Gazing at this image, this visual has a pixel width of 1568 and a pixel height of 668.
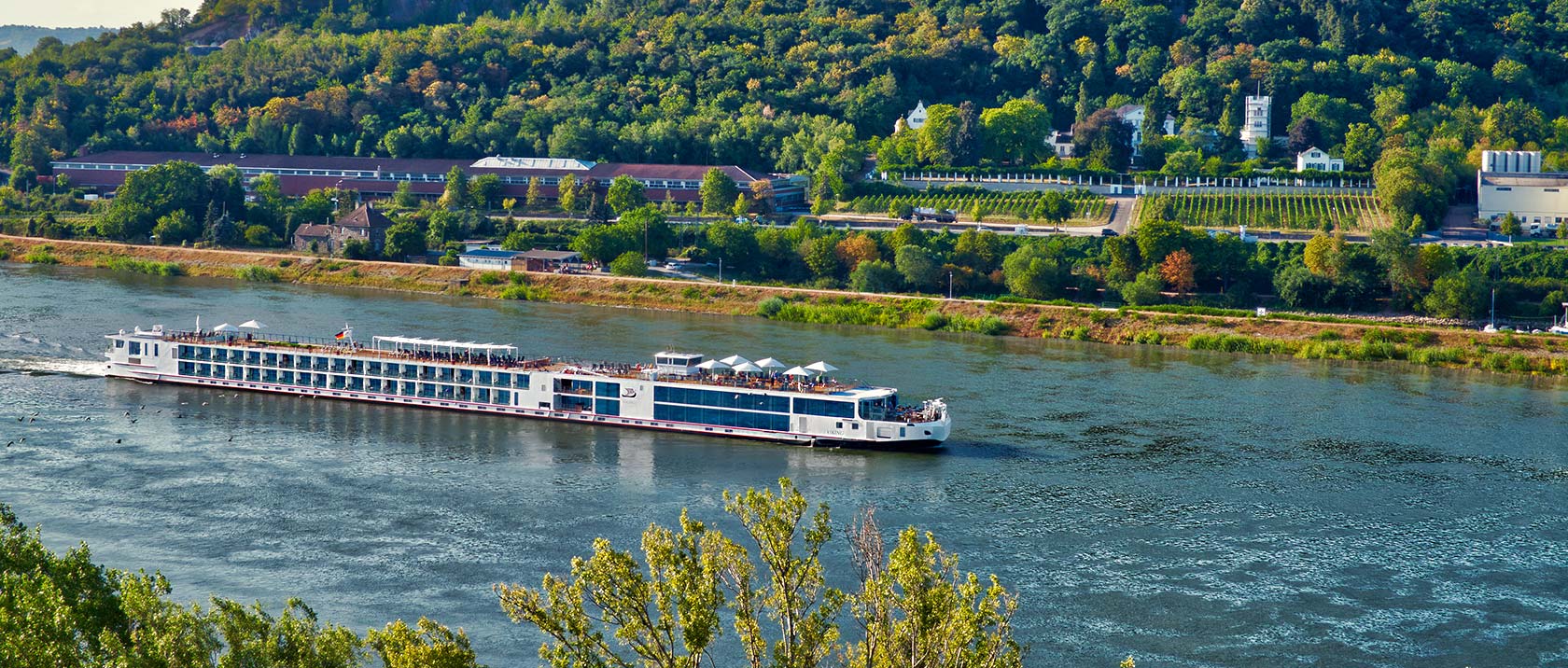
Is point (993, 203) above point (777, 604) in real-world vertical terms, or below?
above

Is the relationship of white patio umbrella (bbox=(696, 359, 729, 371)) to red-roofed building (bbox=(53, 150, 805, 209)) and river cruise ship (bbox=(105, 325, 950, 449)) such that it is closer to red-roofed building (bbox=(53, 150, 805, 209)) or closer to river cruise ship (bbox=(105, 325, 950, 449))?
river cruise ship (bbox=(105, 325, 950, 449))

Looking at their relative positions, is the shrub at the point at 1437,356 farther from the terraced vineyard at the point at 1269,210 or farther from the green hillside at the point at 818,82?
the green hillside at the point at 818,82

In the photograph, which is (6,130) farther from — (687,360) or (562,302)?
(687,360)

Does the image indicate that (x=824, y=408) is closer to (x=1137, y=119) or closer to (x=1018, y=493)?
(x=1018, y=493)

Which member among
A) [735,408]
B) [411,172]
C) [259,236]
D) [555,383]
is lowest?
[735,408]

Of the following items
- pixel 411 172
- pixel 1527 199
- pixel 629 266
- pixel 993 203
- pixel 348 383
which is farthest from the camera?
pixel 411 172

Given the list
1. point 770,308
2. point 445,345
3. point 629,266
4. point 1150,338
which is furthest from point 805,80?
point 445,345

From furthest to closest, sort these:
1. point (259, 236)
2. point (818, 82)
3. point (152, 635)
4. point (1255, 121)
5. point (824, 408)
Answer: point (818, 82) → point (1255, 121) → point (259, 236) → point (824, 408) → point (152, 635)
